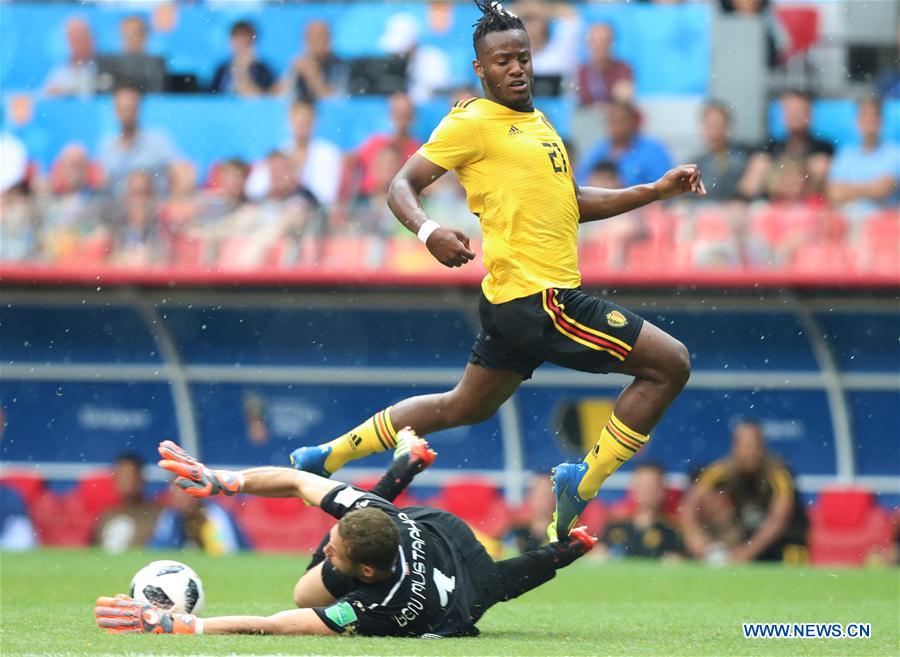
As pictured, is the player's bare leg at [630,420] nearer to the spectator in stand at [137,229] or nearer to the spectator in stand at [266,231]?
the spectator in stand at [266,231]

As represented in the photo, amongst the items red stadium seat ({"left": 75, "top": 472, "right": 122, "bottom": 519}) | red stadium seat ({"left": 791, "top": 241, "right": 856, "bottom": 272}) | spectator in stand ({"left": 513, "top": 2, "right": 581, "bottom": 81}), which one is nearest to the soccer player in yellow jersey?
red stadium seat ({"left": 791, "top": 241, "right": 856, "bottom": 272})

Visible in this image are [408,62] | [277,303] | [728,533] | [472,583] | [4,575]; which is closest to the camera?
[472,583]

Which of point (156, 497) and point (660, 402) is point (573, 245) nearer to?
point (660, 402)

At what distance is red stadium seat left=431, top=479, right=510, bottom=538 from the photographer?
47.2ft

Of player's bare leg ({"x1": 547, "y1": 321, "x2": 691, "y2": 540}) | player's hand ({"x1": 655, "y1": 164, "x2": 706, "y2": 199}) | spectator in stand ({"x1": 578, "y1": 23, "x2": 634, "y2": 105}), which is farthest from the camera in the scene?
spectator in stand ({"x1": 578, "y1": 23, "x2": 634, "y2": 105})

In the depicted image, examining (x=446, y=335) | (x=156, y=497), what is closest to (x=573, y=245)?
(x=446, y=335)

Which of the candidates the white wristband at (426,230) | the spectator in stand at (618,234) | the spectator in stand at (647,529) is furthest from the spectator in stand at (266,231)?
the white wristband at (426,230)

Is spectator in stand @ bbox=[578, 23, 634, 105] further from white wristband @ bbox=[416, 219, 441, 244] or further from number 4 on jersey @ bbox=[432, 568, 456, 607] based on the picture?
number 4 on jersey @ bbox=[432, 568, 456, 607]

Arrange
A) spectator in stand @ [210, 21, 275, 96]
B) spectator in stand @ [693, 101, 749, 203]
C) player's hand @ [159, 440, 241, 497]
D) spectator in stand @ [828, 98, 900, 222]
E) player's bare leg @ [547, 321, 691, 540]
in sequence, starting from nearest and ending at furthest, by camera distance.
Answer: player's hand @ [159, 440, 241, 497], player's bare leg @ [547, 321, 691, 540], spectator in stand @ [828, 98, 900, 222], spectator in stand @ [693, 101, 749, 203], spectator in stand @ [210, 21, 275, 96]

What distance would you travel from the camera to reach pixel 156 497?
1539cm

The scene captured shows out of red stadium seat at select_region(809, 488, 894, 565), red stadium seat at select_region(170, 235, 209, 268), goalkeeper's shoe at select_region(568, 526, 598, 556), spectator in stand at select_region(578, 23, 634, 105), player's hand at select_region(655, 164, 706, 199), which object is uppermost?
spectator in stand at select_region(578, 23, 634, 105)

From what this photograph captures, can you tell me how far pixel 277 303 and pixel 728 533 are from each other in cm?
449

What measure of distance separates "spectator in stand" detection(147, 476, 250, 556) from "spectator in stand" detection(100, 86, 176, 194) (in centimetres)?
301

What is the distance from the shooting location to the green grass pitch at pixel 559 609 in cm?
670
